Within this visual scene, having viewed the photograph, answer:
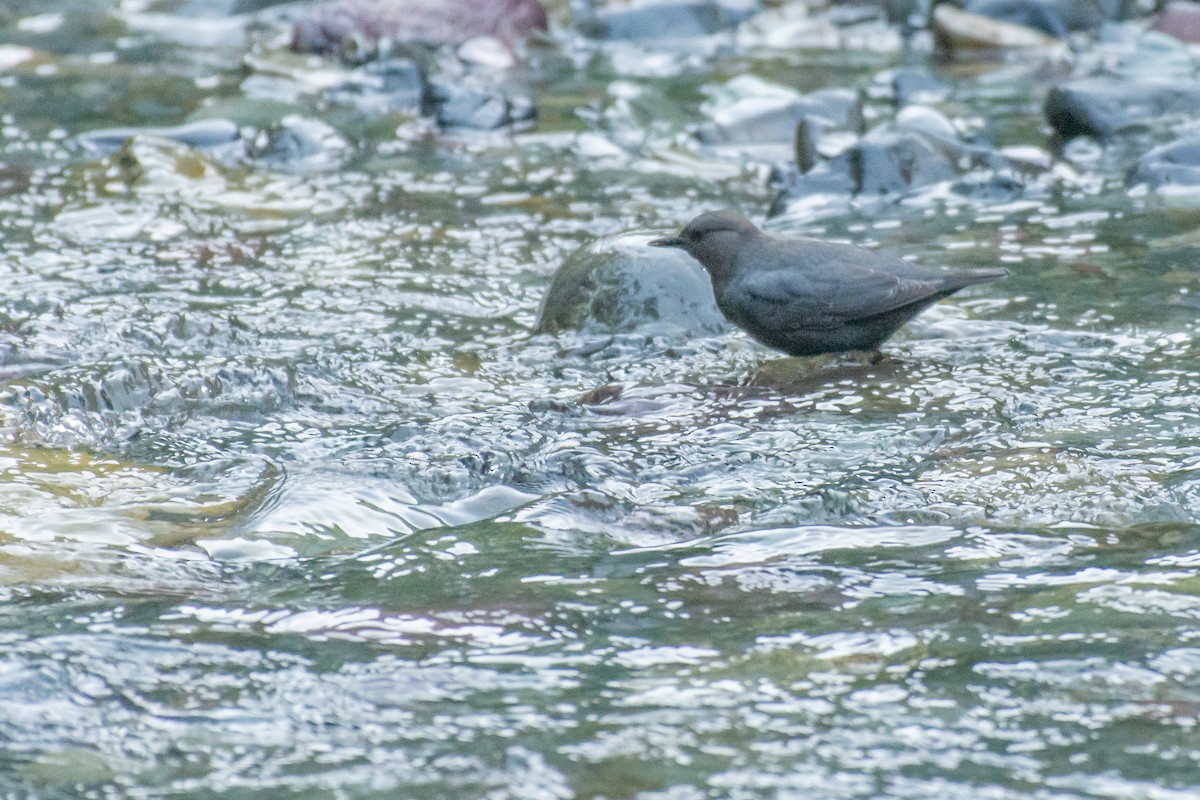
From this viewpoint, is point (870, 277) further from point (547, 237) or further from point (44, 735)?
point (44, 735)

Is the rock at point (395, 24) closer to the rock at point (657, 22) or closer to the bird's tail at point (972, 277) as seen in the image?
the rock at point (657, 22)

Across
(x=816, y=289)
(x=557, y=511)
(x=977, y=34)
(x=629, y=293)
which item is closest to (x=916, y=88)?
(x=977, y=34)

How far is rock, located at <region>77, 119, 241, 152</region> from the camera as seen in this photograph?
867 cm

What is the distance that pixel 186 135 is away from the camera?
8.73 m

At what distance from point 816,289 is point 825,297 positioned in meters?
0.04

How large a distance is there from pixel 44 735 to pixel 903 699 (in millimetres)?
1648

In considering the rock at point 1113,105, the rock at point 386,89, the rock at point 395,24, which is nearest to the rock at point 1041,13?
the rock at point 1113,105

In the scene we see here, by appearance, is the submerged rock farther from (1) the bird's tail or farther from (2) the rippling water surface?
(1) the bird's tail

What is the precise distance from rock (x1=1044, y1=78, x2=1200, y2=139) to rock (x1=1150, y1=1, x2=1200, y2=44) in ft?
7.28

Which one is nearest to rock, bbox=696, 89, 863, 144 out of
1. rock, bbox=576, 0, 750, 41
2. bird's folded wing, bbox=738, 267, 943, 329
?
rock, bbox=576, 0, 750, 41

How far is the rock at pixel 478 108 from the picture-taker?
9.16 m

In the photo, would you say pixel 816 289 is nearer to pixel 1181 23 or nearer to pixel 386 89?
pixel 386 89

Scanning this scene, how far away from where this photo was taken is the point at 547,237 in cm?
706

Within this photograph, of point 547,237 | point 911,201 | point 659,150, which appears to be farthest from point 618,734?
point 659,150
